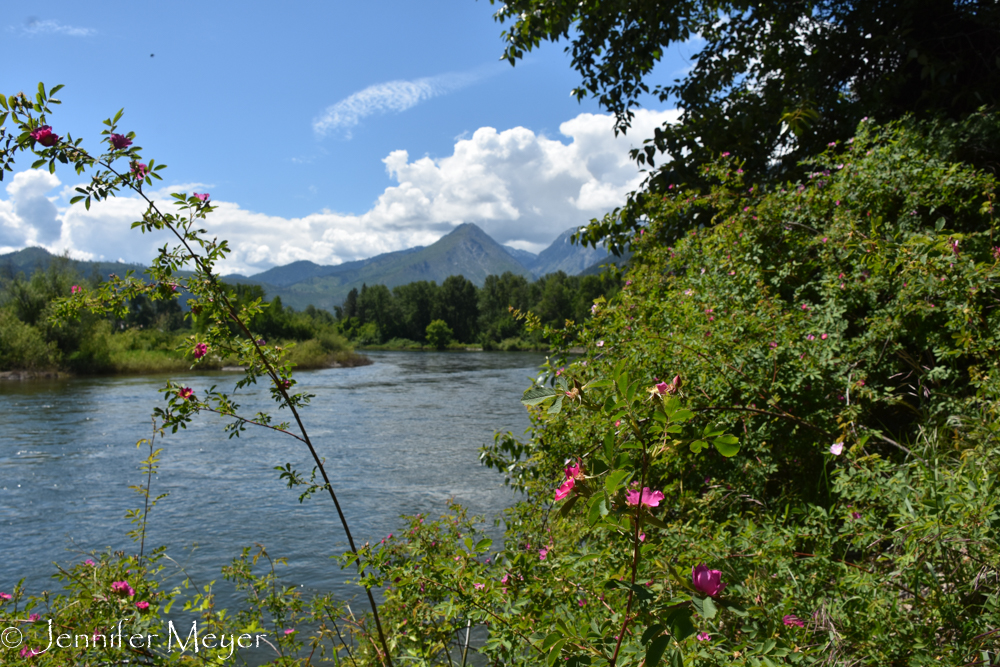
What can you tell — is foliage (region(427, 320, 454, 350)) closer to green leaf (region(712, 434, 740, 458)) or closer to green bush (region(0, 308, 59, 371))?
green bush (region(0, 308, 59, 371))

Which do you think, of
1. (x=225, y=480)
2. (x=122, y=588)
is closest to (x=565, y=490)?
(x=122, y=588)

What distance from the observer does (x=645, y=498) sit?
0.94 meters

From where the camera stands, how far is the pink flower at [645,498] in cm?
91

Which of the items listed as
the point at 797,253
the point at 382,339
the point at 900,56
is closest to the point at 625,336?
the point at 797,253

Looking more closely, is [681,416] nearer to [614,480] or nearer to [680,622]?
[614,480]

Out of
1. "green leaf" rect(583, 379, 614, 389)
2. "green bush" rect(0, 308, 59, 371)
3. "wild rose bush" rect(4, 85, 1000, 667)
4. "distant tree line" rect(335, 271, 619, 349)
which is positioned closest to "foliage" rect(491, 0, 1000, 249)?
"wild rose bush" rect(4, 85, 1000, 667)

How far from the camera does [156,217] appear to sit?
212cm

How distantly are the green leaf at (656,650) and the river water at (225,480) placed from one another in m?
3.82

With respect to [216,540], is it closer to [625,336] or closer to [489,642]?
[625,336]

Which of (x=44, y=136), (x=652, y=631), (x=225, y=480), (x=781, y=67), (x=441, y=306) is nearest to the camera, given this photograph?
(x=652, y=631)

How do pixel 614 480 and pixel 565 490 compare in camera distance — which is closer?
pixel 614 480

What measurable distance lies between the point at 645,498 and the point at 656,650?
222mm

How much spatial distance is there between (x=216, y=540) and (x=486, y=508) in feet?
11.0

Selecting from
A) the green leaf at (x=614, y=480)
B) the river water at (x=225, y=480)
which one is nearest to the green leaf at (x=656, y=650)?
the green leaf at (x=614, y=480)
